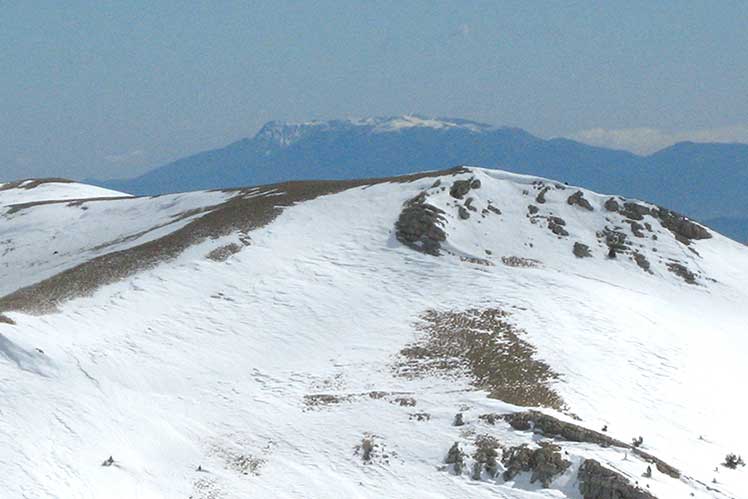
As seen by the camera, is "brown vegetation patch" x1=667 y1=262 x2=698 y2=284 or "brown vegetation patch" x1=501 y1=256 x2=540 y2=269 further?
"brown vegetation patch" x1=667 y1=262 x2=698 y2=284

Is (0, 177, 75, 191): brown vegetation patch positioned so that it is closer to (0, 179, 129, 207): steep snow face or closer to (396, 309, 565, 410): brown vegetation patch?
(0, 179, 129, 207): steep snow face

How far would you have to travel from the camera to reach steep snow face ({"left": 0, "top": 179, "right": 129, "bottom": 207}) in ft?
305

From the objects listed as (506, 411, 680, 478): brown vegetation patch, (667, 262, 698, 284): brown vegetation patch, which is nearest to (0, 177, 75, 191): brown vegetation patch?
(667, 262, 698, 284): brown vegetation patch

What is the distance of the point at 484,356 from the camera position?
32938 millimetres

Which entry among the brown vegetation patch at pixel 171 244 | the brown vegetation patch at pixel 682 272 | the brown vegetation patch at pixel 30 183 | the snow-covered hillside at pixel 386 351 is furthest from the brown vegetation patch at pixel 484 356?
the brown vegetation patch at pixel 30 183

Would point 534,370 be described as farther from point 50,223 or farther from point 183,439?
point 50,223

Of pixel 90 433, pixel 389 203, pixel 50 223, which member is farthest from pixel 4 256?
pixel 90 433

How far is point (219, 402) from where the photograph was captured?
29000mm

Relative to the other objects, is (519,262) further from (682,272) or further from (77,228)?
(77,228)

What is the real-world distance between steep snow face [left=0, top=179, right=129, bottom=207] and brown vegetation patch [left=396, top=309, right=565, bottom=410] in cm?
7333

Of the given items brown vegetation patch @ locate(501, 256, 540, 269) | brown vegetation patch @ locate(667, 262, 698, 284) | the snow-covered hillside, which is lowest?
the snow-covered hillside

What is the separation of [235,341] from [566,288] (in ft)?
70.9

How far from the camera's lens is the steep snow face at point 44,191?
305 feet

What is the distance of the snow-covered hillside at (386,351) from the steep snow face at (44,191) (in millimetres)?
35905
